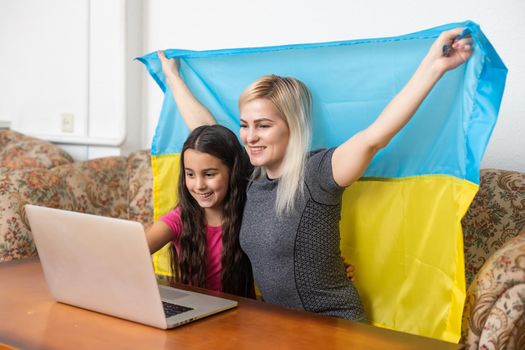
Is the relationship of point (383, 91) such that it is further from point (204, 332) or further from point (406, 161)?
point (204, 332)

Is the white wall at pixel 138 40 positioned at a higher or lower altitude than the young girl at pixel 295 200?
higher

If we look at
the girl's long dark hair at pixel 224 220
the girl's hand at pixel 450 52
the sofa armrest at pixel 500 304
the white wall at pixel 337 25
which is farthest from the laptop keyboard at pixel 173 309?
the white wall at pixel 337 25

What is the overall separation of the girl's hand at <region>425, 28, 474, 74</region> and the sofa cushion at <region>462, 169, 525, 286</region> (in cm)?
52

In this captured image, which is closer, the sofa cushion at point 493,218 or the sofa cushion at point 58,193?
the sofa cushion at point 493,218

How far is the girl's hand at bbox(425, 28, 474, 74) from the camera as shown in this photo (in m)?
1.36

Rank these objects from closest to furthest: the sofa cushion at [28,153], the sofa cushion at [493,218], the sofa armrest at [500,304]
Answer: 1. the sofa armrest at [500,304]
2. the sofa cushion at [493,218]
3. the sofa cushion at [28,153]

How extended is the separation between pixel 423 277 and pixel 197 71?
38.1 inches

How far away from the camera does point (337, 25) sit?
2.23 m

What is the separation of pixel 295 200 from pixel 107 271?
0.53 m

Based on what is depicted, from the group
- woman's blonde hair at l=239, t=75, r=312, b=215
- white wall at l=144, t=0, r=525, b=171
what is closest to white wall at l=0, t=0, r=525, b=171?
white wall at l=144, t=0, r=525, b=171

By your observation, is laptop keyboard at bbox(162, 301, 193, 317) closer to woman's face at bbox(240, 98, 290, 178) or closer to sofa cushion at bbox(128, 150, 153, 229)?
woman's face at bbox(240, 98, 290, 178)

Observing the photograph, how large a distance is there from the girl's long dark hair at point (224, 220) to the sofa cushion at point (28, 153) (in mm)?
1128

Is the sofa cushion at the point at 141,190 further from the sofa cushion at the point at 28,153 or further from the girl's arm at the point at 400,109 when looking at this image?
the girl's arm at the point at 400,109

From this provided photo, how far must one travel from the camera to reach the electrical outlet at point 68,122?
2.98m
